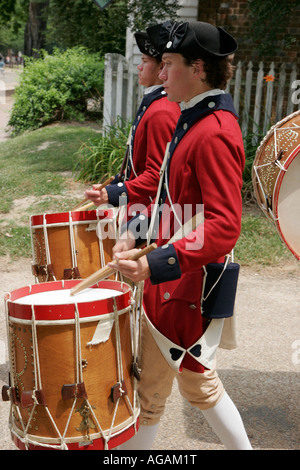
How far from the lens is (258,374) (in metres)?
4.10

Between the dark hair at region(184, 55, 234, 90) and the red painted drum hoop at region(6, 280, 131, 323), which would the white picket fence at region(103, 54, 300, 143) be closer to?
the dark hair at region(184, 55, 234, 90)

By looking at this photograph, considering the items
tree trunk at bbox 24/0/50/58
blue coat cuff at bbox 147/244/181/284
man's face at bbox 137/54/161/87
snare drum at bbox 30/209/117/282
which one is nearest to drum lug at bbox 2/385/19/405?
blue coat cuff at bbox 147/244/181/284

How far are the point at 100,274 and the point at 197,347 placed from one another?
0.49m

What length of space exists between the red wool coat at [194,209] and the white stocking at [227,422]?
0.22m

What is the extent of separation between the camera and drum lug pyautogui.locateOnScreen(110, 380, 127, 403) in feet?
7.42

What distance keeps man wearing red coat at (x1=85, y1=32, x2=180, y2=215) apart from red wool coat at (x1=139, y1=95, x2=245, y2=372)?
34.4 inches

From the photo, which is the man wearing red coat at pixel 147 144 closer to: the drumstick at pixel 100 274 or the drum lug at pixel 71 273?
the drum lug at pixel 71 273

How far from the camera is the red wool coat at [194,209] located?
2182 mm

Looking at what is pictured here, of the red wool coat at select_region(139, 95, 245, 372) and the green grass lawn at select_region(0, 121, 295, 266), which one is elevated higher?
the red wool coat at select_region(139, 95, 245, 372)

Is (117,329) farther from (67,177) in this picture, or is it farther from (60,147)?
(60,147)

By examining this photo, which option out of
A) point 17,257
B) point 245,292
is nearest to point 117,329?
point 245,292

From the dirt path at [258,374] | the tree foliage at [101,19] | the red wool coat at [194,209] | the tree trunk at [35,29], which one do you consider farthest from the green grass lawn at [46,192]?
the tree trunk at [35,29]

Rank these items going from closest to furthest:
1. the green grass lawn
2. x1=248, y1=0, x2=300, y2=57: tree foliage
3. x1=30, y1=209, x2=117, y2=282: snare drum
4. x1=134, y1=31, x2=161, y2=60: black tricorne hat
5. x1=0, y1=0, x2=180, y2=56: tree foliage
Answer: x1=30, y1=209, x2=117, y2=282: snare drum → x1=134, y1=31, x2=161, y2=60: black tricorne hat → the green grass lawn → x1=248, y1=0, x2=300, y2=57: tree foliage → x1=0, y1=0, x2=180, y2=56: tree foliage

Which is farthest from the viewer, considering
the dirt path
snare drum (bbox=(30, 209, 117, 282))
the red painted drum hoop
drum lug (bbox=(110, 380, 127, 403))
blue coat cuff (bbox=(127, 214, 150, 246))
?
the dirt path
